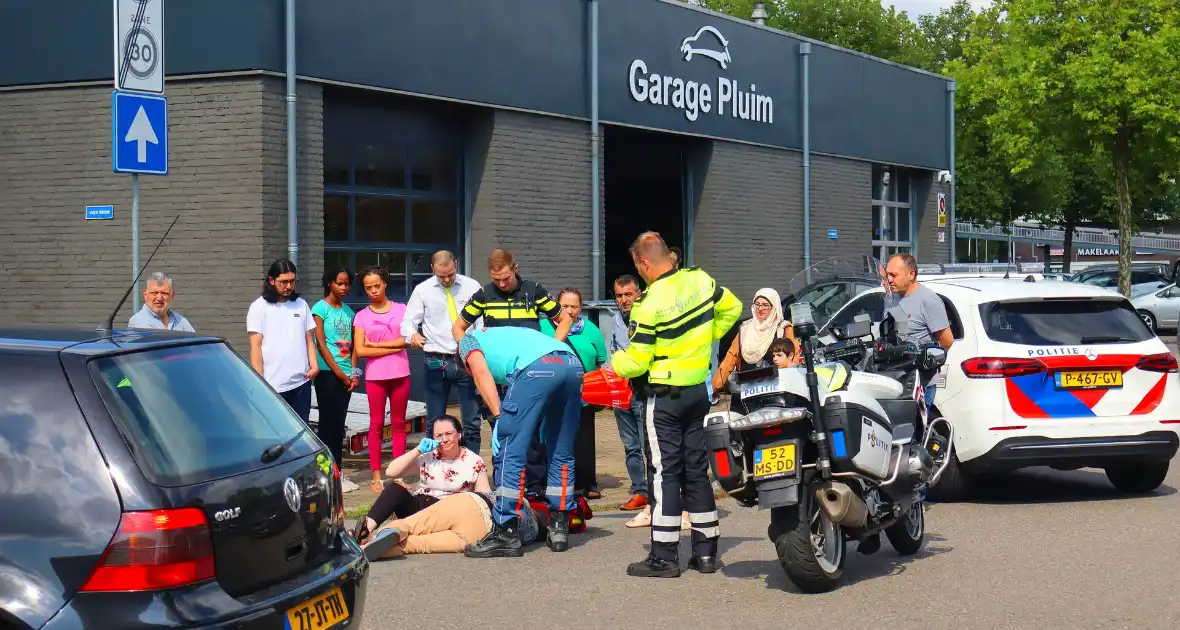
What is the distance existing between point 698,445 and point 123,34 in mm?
4630

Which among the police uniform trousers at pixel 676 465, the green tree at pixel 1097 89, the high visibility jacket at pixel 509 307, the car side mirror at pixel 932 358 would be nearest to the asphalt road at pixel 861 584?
the police uniform trousers at pixel 676 465

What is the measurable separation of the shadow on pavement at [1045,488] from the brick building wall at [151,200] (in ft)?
22.6

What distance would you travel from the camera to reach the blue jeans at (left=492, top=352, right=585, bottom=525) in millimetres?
8156

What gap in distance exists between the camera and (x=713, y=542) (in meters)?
7.67

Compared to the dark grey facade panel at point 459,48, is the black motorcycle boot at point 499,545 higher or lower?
lower

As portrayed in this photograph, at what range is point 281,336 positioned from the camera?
9844 mm

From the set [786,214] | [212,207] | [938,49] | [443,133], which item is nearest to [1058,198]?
[938,49]

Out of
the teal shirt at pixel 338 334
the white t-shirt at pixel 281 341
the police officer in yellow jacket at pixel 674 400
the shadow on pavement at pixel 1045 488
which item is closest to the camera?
the police officer in yellow jacket at pixel 674 400

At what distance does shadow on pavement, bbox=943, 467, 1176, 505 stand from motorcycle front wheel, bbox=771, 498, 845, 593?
10.4 ft

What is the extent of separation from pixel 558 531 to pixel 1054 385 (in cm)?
358

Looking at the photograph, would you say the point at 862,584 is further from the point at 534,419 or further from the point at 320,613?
the point at 320,613

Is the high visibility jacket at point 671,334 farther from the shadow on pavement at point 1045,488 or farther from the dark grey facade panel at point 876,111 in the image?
the dark grey facade panel at point 876,111

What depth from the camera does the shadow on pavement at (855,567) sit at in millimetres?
7410

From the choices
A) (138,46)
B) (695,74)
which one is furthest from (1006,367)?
(695,74)
